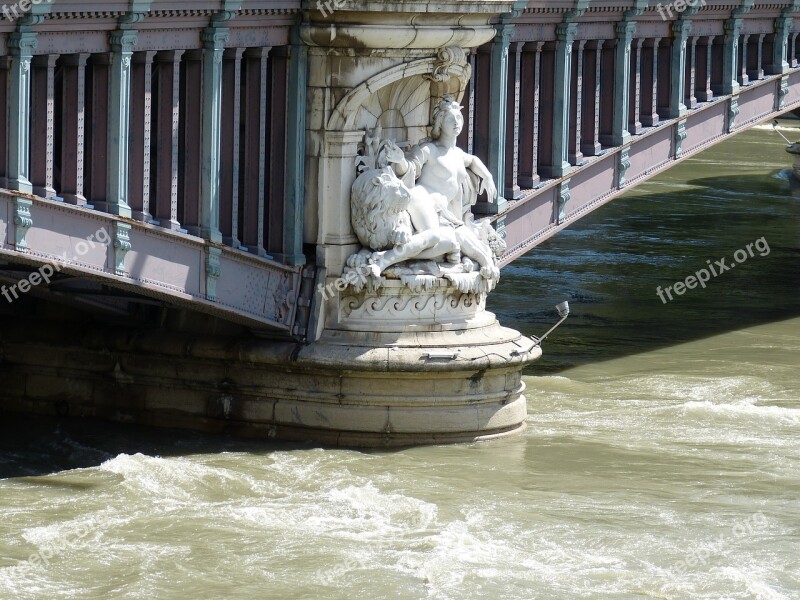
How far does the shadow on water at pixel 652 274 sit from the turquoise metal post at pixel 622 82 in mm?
3342

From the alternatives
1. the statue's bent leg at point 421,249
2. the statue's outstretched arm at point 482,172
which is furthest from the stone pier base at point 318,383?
the statue's outstretched arm at point 482,172

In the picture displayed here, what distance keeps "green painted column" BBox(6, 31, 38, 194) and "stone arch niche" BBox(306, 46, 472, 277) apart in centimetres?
483

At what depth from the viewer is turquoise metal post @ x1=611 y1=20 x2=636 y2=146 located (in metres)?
34.8

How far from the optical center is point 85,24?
24.5 meters

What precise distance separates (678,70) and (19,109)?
15774 mm

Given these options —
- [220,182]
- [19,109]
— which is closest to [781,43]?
[220,182]

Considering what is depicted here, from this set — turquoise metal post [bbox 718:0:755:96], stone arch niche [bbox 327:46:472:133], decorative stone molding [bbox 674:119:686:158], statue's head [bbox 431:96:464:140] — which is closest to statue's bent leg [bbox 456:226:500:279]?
statue's head [bbox 431:96:464:140]

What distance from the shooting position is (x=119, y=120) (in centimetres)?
2528

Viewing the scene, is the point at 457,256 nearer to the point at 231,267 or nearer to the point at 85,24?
the point at 231,267

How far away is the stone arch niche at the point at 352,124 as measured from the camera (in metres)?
28.0

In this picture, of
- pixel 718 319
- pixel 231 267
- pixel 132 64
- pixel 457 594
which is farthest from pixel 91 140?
pixel 718 319

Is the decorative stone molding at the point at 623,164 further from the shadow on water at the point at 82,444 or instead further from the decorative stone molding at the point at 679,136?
the shadow on water at the point at 82,444

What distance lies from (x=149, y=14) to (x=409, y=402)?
594cm

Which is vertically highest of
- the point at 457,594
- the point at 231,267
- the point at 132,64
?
the point at 132,64
